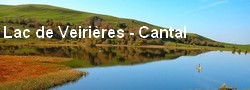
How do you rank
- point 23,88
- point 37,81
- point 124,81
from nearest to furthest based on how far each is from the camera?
1. point 23,88
2. point 37,81
3. point 124,81

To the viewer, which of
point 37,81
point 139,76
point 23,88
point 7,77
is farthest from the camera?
point 139,76

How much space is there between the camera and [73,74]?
274 feet

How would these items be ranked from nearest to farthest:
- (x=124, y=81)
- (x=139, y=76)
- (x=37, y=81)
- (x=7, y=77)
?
(x=37, y=81) < (x=7, y=77) < (x=124, y=81) < (x=139, y=76)

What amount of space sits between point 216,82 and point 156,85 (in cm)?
1536

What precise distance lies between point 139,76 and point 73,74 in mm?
16842

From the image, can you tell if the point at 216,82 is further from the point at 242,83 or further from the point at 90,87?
the point at 90,87

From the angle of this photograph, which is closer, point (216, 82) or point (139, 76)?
point (216, 82)

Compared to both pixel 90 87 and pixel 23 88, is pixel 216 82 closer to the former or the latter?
pixel 90 87

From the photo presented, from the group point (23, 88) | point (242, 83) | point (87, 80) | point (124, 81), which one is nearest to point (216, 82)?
point (242, 83)

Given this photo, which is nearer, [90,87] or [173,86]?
[90,87]

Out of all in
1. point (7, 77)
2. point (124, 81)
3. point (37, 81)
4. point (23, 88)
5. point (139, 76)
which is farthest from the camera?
point (139, 76)

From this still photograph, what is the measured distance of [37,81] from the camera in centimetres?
6919

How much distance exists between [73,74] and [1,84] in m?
21.0

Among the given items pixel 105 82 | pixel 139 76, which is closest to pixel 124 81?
pixel 105 82
